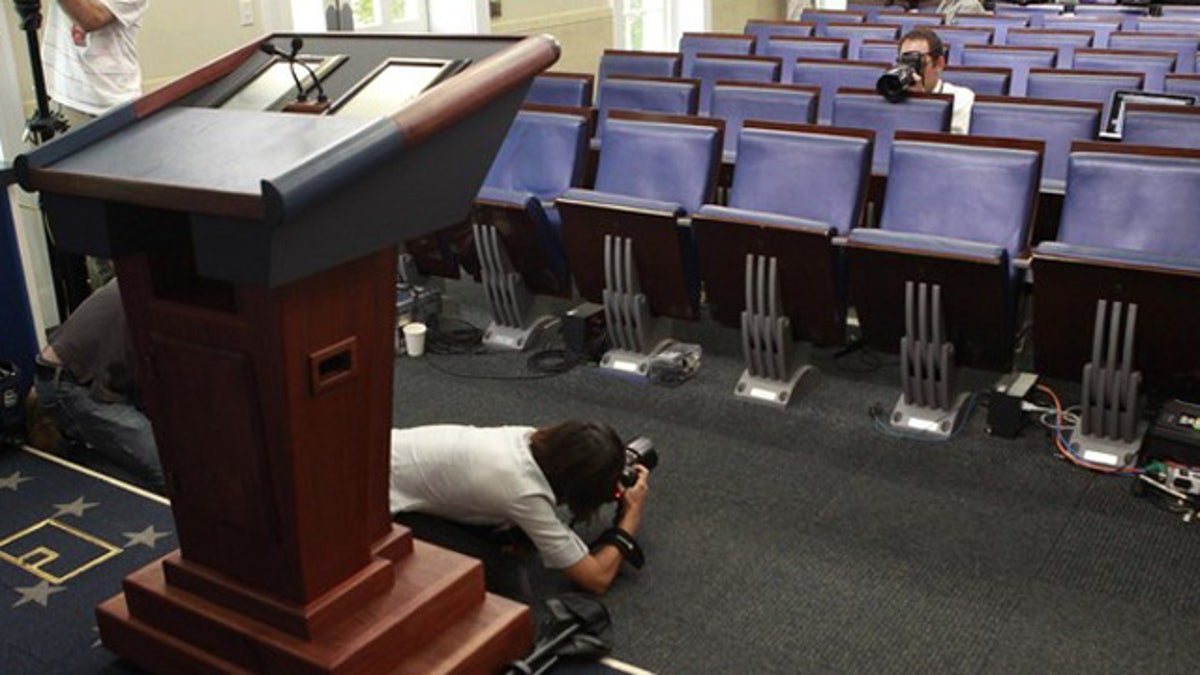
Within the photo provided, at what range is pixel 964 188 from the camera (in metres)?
3.47

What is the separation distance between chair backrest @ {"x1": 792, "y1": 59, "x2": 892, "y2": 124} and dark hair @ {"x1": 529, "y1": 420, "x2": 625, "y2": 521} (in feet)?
11.3

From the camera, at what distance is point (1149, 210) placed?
323cm

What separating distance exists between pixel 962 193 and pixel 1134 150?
485mm

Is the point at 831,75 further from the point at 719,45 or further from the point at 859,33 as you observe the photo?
the point at 859,33

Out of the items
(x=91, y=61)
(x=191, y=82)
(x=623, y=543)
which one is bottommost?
(x=623, y=543)

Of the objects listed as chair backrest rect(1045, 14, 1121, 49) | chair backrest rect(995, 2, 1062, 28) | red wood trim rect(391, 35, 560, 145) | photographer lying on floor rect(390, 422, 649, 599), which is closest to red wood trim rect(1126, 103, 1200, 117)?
photographer lying on floor rect(390, 422, 649, 599)

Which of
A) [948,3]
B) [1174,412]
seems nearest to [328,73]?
[1174,412]

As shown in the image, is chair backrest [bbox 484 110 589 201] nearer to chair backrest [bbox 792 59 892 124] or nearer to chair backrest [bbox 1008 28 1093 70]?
chair backrest [bbox 792 59 892 124]

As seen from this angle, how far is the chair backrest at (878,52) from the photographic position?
Result: 6367 millimetres

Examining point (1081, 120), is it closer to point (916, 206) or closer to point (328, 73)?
point (916, 206)

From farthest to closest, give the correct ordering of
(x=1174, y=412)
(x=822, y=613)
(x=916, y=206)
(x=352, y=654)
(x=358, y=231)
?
1. (x=916, y=206)
2. (x=1174, y=412)
3. (x=822, y=613)
4. (x=352, y=654)
5. (x=358, y=231)

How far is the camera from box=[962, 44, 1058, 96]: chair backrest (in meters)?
5.87

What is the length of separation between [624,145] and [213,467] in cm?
252

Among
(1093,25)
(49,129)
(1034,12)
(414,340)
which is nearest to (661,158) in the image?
(414,340)
